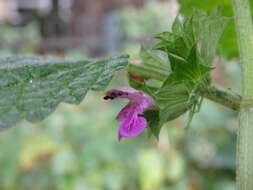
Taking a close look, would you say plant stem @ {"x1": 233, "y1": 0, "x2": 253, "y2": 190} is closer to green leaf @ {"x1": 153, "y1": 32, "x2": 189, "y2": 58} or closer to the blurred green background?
green leaf @ {"x1": 153, "y1": 32, "x2": 189, "y2": 58}

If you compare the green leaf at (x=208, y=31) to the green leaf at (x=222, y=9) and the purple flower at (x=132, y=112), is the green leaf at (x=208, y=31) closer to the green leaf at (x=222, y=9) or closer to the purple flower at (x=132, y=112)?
the purple flower at (x=132, y=112)

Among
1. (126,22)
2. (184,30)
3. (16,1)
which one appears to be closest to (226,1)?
(184,30)

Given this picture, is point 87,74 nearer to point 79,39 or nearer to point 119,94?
point 119,94

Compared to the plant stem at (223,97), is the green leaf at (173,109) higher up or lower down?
lower down

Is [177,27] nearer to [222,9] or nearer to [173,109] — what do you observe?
[173,109]

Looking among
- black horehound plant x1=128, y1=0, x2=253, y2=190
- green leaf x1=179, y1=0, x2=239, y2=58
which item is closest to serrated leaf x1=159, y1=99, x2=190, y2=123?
black horehound plant x1=128, y1=0, x2=253, y2=190

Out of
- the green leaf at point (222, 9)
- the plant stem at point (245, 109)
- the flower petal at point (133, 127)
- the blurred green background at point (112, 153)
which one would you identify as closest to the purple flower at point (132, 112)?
the flower petal at point (133, 127)

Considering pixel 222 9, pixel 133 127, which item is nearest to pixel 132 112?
pixel 133 127
